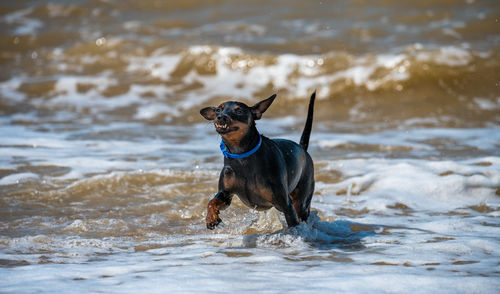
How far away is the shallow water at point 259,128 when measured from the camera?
141 inches

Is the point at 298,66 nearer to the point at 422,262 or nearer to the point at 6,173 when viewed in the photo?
the point at 6,173

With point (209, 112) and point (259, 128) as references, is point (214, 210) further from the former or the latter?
point (259, 128)

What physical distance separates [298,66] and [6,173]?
A: 7.11 metres

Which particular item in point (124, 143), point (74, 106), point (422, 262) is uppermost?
point (74, 106)

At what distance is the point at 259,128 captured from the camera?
945 centimetres

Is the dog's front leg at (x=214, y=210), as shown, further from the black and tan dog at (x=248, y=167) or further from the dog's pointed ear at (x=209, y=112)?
the dog's pointed ear at (x=209, y=112)

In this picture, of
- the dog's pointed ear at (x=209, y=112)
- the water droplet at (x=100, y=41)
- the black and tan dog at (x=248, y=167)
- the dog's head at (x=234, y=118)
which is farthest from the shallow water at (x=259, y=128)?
the dog's pointed ear at (x=209, y=112)

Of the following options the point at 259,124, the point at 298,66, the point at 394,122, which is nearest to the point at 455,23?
the point at 298,66

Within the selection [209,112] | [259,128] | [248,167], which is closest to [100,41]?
[259,128]

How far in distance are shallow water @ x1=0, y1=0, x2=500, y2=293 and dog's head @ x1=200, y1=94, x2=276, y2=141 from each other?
81 cm

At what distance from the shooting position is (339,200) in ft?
18.5

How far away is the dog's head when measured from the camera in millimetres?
3672

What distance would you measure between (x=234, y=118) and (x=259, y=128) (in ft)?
18.8

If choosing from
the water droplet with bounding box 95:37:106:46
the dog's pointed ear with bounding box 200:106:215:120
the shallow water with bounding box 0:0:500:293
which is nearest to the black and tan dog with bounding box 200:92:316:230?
the dog's pointed ear with bounding box 200:106:215:120
